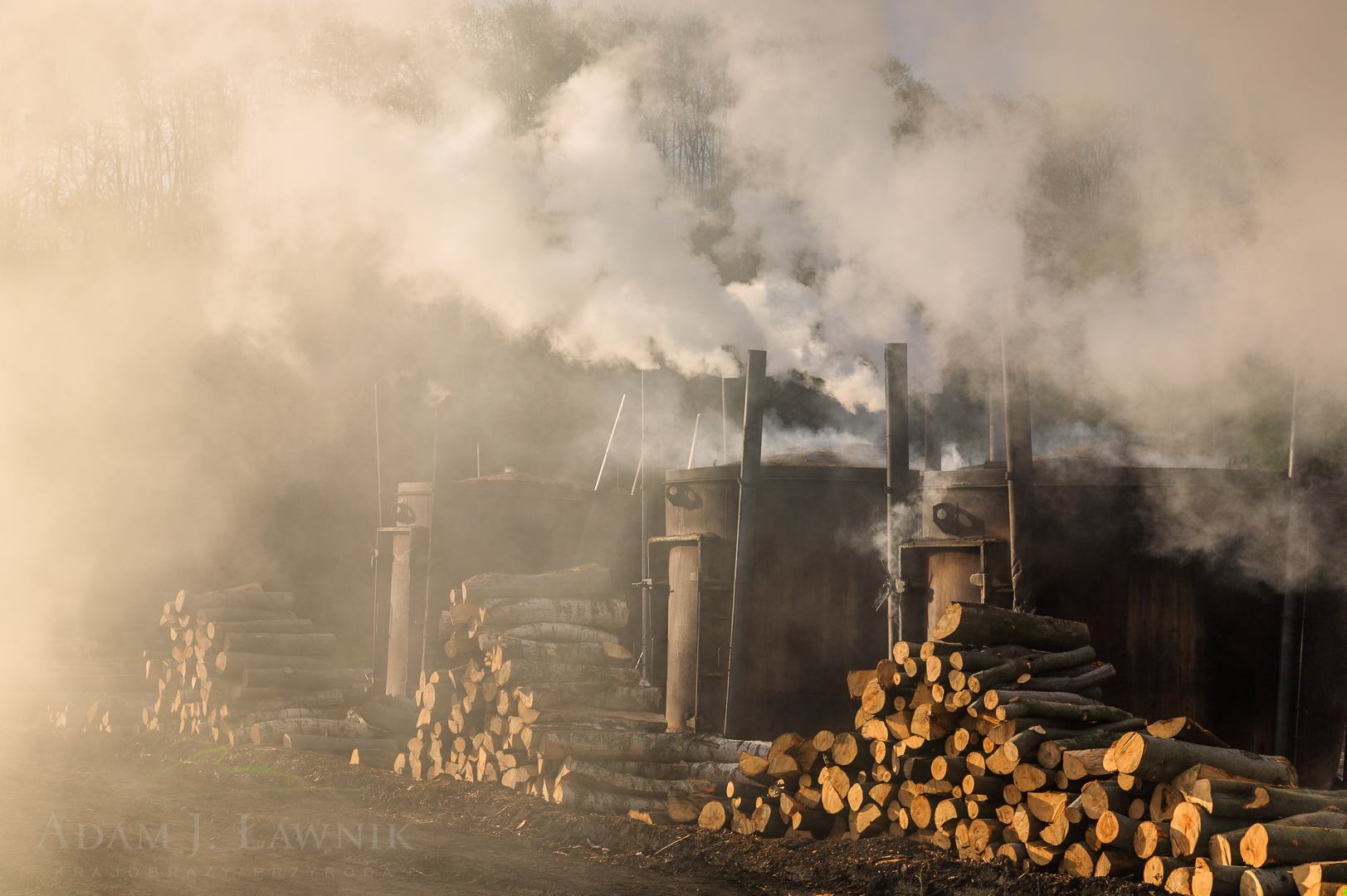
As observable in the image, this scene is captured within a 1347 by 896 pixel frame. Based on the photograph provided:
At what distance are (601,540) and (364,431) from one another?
7.98 m

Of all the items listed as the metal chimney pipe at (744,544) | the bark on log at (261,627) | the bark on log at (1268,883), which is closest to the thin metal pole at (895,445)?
the metal chimney pipe at (744,544)

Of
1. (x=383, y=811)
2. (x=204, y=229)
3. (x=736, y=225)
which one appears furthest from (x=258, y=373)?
(x=383, y=811)

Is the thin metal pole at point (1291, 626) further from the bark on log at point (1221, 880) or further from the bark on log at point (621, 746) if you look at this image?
the bark on log at point (621, 746)

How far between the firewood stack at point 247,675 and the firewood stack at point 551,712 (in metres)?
0.94

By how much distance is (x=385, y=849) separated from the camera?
25.8ft

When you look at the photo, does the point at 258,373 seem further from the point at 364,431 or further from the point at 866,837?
the point at 866,837

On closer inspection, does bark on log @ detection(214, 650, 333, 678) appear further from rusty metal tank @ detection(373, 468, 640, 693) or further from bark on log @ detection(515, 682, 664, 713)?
bark on log @ detection(515, 682, 664, 713)

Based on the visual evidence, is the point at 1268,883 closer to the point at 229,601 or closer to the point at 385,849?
the point at 385,849

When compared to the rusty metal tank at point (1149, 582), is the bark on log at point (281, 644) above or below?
below

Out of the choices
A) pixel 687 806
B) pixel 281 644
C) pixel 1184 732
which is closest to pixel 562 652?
pixel 687 806

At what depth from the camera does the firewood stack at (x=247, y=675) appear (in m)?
12.7

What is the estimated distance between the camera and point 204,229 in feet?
73.0

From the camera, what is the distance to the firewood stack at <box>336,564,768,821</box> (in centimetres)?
900

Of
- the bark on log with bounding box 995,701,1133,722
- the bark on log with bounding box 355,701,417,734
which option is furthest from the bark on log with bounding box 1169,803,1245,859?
the bark on log with bounding box 355,701,417,734
